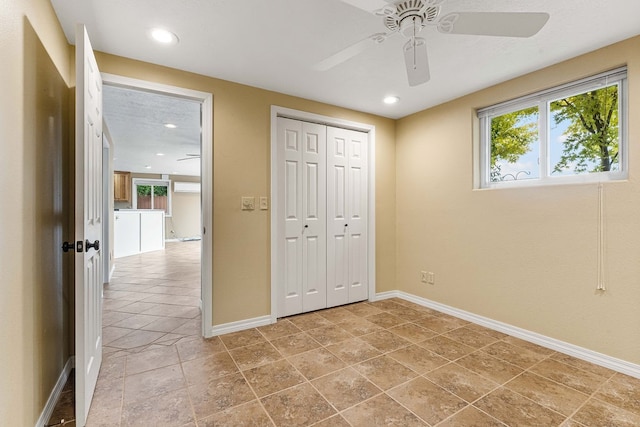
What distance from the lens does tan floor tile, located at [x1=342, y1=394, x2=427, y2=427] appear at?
5.15 ft

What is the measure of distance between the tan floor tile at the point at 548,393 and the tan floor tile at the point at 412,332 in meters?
0.76

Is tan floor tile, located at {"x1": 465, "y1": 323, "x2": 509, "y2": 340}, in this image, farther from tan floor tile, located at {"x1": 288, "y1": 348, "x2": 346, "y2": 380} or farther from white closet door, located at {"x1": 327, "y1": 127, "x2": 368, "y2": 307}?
tan floor tile, located at {"x1": 288, "y1": 348, "x2": 346, "y2": 380}

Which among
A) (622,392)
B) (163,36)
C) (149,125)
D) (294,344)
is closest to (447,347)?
(622,392)

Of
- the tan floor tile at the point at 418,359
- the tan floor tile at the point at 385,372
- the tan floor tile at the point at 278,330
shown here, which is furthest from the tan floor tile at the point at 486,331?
the tan floor tile at the point at 278,330

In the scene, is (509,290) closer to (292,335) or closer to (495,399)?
(495,399)

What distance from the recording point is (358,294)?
3635 millimetres

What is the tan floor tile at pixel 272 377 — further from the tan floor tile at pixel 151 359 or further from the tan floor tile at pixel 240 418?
the tan floor tile at pixel 151 359

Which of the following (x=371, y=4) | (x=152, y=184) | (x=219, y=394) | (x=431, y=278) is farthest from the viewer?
(x=152, y=184)

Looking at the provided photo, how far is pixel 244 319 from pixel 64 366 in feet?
4.23

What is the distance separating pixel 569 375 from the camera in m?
2.03

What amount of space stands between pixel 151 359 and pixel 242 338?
695mm

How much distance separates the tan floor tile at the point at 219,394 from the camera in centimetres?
170

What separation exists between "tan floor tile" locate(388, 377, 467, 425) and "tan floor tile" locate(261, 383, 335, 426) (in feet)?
1.46

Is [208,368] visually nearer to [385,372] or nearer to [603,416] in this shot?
[385,372]
